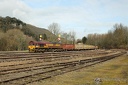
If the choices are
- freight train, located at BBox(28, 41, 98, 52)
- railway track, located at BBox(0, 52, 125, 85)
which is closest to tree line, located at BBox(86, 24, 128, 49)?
freight train, located at BBox(28, 41, 98, 52)

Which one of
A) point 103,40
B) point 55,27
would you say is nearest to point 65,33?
point 55,27

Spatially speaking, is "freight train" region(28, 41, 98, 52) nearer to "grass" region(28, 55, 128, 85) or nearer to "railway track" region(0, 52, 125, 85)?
"railway track" region(0, 52, 125, 85)

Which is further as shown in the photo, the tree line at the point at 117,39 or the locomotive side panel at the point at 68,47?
the tree line at the point at 117,39

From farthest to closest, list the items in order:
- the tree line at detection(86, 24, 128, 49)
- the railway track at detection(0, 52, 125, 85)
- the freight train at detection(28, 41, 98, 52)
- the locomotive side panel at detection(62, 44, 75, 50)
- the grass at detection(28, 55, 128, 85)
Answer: the tree line at detection(86, 24, 128, 49) < the locomotive side panel at detection(62, 44, 75, 50) < the freight train at detection(28, 41, 98, 52) < the grass at detection(28, 55, 128, 85) < the railway track at detection(0, 52, 125, 85)

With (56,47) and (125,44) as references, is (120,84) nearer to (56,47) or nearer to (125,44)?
(56,47)

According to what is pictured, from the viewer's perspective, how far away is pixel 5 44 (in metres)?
66.0

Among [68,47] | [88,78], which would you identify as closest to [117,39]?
[68,47]

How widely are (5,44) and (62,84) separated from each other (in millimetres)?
53675

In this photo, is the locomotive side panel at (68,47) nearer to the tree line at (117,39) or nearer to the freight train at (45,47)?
the freight train at (45,47)

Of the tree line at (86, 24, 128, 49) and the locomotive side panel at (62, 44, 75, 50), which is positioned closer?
the locomotive side panel at (62, 44, 75, 50)

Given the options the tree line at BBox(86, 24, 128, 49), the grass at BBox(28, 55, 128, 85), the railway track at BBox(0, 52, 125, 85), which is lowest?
the grass at BBox(28, 55, 128, 85)

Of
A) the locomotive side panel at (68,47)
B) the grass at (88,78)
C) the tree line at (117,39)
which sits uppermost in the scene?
the tree line at (117,39)

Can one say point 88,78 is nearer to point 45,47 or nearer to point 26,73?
point 26,73

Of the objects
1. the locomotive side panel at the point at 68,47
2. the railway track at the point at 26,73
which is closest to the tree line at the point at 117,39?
the locomotive side panel at the point at 68,47
